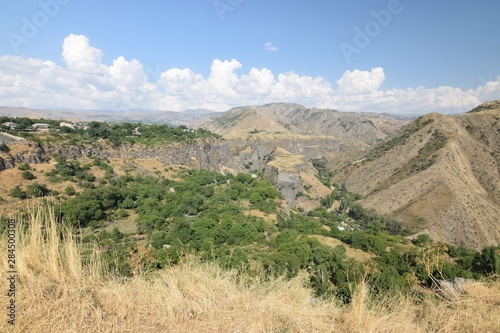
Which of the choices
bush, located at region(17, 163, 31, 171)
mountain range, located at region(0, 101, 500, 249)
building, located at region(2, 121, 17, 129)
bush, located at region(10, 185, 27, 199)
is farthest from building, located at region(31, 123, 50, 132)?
bush, located at region(10, 185, 27, 199)

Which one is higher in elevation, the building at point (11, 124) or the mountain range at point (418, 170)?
the building at point (11, 124)

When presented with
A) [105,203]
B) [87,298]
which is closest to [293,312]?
[87,298]

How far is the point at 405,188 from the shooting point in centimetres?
5875

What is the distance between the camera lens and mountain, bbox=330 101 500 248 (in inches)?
1725

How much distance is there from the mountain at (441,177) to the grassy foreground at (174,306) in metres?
52.1

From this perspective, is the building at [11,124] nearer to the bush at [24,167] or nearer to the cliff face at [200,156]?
the cliff face at [200,156]

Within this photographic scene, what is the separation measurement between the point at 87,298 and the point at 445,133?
323 ft

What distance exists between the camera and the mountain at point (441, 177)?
144ft

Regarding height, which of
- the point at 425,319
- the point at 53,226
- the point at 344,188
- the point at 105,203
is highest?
the point at 53,226

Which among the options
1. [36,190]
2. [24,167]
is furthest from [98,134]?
[36,190]

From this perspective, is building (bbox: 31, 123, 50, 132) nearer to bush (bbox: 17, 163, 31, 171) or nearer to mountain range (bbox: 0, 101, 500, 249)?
mountain range (bbox: 0, 101, 500, 249)

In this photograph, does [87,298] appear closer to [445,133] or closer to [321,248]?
[321,248]

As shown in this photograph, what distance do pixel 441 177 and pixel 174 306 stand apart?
6919cm

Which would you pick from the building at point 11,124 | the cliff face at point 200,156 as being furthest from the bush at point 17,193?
the building at point 11,124
